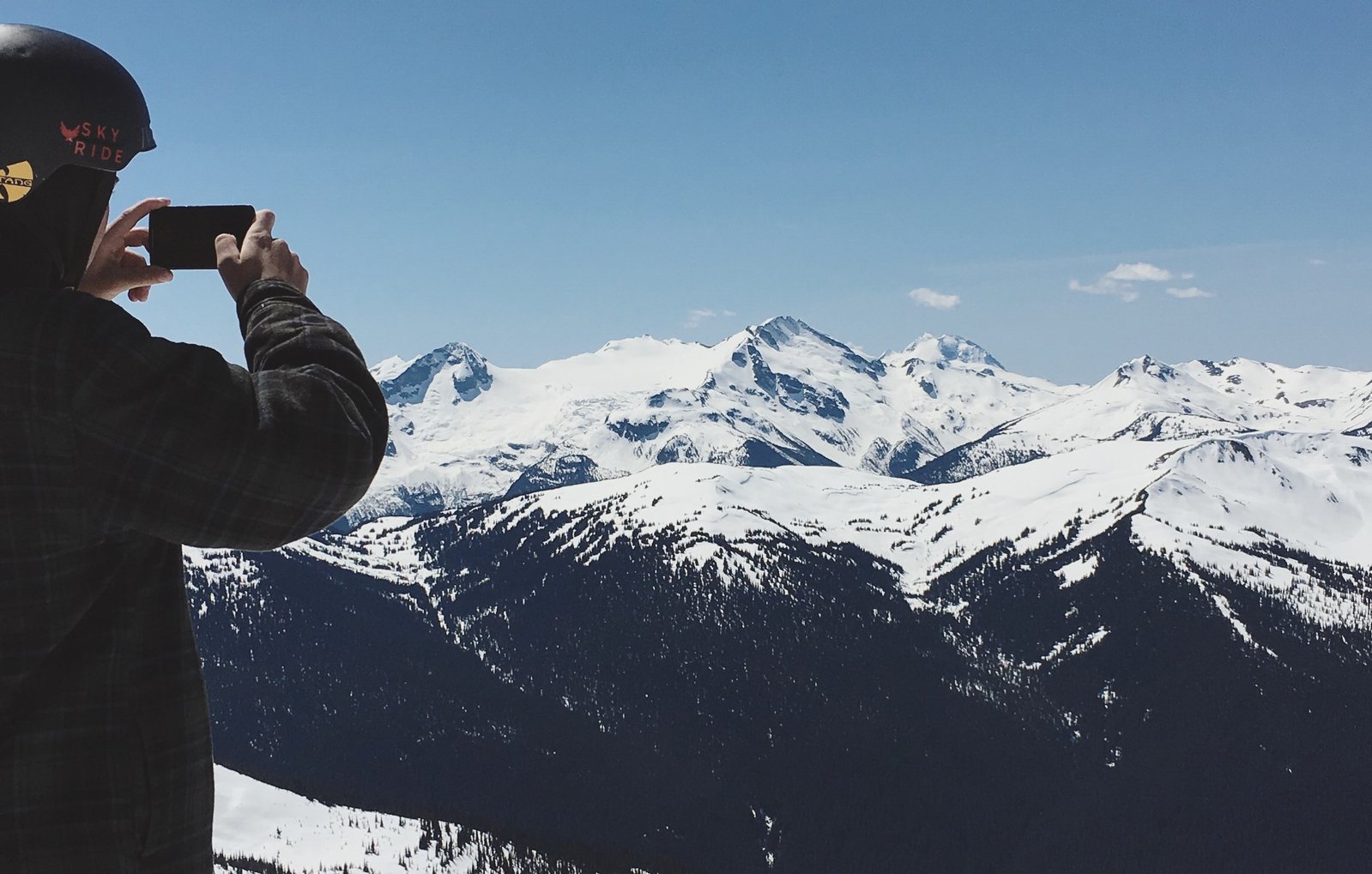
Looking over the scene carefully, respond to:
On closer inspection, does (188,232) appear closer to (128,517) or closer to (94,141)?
(94,141)

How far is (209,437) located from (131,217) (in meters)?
1.60

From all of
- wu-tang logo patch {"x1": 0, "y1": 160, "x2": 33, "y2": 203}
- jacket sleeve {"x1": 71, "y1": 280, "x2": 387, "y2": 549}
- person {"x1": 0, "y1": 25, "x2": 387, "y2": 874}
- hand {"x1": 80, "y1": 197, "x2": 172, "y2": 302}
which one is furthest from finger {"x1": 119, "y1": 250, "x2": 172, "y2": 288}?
jacket sleeve {"x1": 71, "y1": 280, "x2": 387, "y2": 549}

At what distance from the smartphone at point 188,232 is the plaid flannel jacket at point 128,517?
2.18 ft

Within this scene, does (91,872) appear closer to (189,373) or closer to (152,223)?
(189,373)

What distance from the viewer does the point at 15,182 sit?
317 cm

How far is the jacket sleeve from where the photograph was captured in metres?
2.89

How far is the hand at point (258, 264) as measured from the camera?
12.0ft

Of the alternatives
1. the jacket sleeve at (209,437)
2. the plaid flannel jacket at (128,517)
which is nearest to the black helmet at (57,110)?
the plaid flannel jacket at (128,517)

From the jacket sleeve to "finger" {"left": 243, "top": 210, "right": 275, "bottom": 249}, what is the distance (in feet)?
2.05

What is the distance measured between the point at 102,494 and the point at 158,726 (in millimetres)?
763

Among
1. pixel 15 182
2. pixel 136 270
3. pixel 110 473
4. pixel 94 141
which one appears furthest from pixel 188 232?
pixel 110 473

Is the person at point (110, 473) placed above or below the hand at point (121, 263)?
below

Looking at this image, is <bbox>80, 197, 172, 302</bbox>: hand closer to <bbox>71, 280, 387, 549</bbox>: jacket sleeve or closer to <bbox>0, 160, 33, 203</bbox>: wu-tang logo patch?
<bbox>0, 160, 33, 203</bbox>: wu-tang logo patch

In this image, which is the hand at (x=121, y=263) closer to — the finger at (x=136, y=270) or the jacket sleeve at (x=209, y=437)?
the finger at (x=136, y=270)
